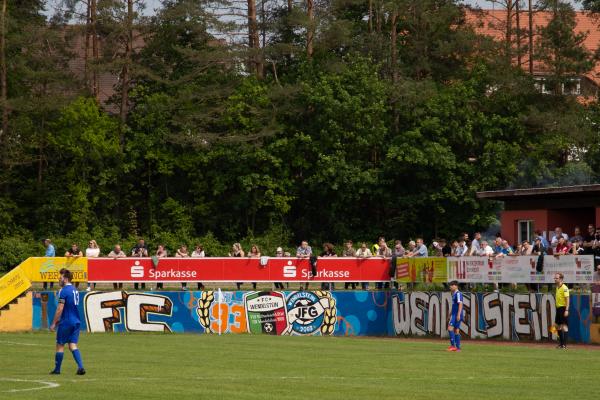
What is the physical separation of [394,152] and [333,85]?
525cm

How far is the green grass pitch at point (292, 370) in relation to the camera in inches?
766

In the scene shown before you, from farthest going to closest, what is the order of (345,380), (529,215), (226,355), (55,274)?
(529,215), (55,274), (226,355), (345,380)

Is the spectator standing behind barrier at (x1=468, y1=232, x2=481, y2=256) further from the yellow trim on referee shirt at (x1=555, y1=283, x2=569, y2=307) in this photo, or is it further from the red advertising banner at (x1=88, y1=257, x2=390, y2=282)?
the yellow trim on referee shirt at (x1=555, y1=283, x2=569, y2=307)

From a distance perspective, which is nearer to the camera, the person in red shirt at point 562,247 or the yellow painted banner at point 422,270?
the person in red shirt at point 562,247

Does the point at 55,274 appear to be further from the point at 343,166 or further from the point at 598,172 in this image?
the point at 598,172

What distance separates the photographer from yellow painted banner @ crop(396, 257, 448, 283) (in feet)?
140

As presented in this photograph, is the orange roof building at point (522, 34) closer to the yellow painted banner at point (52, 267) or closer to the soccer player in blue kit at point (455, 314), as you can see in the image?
the yellow painted banner at point (52, 267)

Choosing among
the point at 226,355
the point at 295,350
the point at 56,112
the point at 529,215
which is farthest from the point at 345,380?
the point at 56,112

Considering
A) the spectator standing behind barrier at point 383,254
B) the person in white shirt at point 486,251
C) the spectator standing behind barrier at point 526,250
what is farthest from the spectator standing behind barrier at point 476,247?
the spectator standing behind barrier at point 383,254

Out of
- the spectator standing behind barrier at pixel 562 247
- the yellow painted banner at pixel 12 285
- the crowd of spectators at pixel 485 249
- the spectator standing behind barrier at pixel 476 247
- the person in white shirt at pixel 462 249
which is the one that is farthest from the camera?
the yellow painted banner at pixel 12 285

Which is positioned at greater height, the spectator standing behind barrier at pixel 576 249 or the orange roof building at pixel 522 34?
the orange roof building at pixel 522 34

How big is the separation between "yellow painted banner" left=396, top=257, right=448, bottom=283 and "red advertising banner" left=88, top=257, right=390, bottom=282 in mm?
871

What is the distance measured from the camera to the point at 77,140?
6825 cm

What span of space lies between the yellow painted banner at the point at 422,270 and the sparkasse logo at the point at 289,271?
4.06 m
